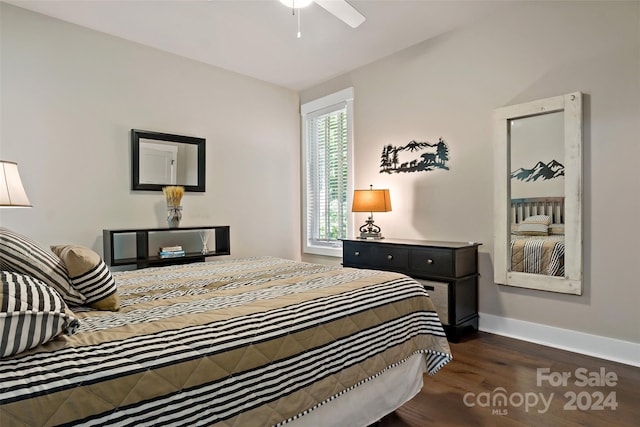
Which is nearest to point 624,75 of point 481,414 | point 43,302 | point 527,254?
point 527,254

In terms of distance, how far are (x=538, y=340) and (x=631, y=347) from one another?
571 millimetres

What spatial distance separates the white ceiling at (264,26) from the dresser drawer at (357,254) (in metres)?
2.01

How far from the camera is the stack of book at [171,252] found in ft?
11.6

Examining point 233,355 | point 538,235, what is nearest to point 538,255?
point 538,235

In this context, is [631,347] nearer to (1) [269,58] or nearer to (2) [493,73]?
(2) [493,73]

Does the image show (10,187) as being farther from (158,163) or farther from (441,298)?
(441,298)

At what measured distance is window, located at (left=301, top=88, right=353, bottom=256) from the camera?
4469 mm

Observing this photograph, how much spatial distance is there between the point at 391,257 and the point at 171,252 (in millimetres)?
2109

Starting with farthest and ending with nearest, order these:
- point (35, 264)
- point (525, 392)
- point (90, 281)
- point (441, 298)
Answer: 1. point (441, 298)
2. point (525, 392)
3. point (90, 281)
4. point (35, 264)

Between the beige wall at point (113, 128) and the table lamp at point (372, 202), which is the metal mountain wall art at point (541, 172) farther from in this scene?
the beige wall at point (113, 128)

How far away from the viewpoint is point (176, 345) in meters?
1.09

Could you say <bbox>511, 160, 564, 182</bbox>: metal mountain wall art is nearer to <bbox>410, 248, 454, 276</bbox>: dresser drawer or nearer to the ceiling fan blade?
<bbox>410, 248, 454, 276</bbox>: dresser drawer

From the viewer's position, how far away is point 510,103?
3.09 meters

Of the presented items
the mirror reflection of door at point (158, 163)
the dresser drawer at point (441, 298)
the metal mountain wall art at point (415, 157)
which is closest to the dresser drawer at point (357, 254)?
the dresser drawer at point (441, 298)
